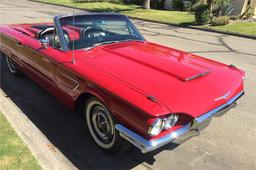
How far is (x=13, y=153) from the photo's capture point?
3590mm

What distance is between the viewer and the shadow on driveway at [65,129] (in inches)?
145

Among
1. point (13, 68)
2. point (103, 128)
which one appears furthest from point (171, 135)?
point (13, 68)

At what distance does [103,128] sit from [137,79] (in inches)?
32.7

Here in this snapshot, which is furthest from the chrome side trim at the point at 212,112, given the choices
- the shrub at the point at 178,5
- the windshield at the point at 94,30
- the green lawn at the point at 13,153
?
the shrub at the point at 178,5

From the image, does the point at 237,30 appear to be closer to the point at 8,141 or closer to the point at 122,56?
the point at 122,56

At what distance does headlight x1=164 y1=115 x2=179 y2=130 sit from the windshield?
6.29 ft

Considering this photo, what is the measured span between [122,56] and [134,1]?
29.1 m

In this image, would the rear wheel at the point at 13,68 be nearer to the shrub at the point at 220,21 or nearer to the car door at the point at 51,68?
the car door at the point at 51,68

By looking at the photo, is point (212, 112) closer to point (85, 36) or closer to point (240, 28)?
point (85, 36)

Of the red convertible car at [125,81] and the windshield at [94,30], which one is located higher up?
the windshield at [94,30]

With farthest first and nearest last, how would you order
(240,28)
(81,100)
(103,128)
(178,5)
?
(178,5), (240,28), (81,100), (103,128)

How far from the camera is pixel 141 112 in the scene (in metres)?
2.96

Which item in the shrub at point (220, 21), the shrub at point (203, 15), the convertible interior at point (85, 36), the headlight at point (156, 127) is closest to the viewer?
the headlight at point (156, 127)

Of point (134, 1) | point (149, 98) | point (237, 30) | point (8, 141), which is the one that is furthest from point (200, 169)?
point (134, 1)
